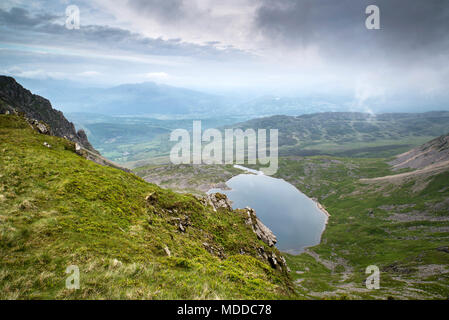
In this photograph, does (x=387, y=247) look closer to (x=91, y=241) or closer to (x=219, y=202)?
(x=219, y=202)

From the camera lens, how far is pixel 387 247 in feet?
384

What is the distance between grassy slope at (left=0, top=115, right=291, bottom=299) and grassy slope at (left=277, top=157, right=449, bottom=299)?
63477 mm

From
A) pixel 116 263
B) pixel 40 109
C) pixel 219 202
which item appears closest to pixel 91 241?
pixel 116 263

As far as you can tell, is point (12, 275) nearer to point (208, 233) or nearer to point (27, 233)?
point (27, 233)

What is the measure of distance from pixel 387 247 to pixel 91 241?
151 metres

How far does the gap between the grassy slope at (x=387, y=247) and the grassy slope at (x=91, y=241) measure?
63.5m

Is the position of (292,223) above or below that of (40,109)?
below

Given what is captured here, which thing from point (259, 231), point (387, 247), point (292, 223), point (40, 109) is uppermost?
point (40, 109)

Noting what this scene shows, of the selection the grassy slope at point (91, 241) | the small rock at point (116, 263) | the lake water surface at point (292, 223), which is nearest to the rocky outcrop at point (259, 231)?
the grassy slope at point (91, 241)

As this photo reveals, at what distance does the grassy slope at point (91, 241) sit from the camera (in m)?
11.2

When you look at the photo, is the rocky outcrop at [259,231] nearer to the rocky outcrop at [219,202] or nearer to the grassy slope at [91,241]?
the rocky outcrop at [219,202]

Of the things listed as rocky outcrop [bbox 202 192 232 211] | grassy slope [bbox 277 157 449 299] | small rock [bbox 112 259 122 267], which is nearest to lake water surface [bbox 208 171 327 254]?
grassy slope [bbox 277 157 449 299]

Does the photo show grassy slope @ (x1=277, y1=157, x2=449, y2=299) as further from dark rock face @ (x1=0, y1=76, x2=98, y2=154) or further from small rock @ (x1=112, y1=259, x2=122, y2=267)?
dark rock face @ (x1=0, y1=76, x2=98, y2=154)
